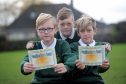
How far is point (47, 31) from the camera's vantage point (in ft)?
5.63

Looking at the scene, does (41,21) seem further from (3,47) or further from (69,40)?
(3,47)

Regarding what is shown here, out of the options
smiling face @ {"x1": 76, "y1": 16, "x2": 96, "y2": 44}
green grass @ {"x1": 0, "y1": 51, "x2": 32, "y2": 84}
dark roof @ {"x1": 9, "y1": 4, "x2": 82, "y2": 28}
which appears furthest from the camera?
green grass @ {"x1": 0, "y1": 51, "x2": 32, "y2": 84}

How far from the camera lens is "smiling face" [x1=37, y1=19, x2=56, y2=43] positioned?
1716 mm

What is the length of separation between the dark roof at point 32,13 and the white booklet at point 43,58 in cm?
28

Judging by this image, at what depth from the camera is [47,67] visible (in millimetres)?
1686

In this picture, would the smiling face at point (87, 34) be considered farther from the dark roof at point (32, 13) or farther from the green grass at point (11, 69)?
the green grass at point (11, 69)

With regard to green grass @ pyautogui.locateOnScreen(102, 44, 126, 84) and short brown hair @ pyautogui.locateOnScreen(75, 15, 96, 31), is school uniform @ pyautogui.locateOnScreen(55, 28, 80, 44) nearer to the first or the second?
short brown hair @ pyautogui.locateOnScreen(75, 15, 96, 31)


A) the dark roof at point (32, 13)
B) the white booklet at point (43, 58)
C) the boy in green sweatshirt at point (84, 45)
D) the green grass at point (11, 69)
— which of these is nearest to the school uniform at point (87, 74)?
the boy in green sweatshirt at point (84, 45)

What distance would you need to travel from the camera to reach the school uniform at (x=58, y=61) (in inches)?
66.6

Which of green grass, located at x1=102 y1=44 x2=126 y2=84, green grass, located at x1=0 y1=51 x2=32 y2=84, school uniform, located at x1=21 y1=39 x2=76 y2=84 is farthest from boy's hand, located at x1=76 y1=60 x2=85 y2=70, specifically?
green grass, located at x1=0 y1=51 x2=32 y2=84

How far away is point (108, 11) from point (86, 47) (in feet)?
1.47

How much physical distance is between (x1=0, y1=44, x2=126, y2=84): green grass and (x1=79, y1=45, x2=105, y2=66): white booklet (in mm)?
289

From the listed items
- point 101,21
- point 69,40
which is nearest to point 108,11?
point 101,21

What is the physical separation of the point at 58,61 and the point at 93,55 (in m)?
0.15
